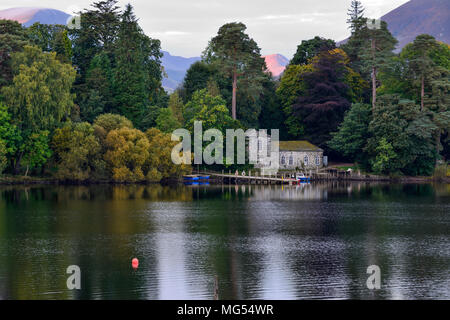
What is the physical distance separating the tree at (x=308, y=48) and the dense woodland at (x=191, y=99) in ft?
0.67

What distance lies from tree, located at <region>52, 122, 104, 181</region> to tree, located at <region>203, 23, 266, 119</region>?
25706 millimetres

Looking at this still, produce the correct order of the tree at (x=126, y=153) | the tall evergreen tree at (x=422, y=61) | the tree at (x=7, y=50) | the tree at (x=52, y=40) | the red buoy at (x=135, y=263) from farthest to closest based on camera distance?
the tree at (x=52, y=40)
the tall evergreen tree at (x=422, y=61)
the tree at (x=126, y=153)
the tree at (x=7, y=50)
the red buoy at (x=135, y=263)

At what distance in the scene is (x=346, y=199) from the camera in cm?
7212

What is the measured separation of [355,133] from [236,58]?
22.9 meters

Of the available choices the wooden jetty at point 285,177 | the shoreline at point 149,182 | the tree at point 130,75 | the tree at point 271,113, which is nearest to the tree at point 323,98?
the tree at point 271,113

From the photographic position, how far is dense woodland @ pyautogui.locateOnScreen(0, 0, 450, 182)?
278 feet

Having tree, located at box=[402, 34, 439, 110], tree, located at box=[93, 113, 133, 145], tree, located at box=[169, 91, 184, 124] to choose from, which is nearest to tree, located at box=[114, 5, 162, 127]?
tree, located at box=[169, 91, 184, 124]

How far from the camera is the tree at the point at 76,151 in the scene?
278ft

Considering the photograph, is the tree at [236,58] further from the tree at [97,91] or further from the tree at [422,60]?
the tree at [422,60]

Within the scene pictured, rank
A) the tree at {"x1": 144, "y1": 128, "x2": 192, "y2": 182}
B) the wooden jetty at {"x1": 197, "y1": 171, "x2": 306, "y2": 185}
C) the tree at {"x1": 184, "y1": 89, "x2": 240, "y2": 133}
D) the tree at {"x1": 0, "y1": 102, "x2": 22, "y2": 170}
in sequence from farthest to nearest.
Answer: the wooden jetty at {"x1": 197, "y1": 171, "x2": 306, "y2": 185}
the tree at {"x1": 184, "y1": 89, "x2": 240, "y2": 133}
the tree at {"x1": 144, "y1": 128, "x2": 192, "y2": 182}
the tree at {"x1": 0, "y1": 102, "x2": 22, "y2": 170}

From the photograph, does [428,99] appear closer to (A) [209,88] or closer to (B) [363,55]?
(B) [363,55]

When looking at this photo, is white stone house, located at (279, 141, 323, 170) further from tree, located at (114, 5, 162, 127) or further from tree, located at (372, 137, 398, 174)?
tree, located at (114, 5, 162, 127)

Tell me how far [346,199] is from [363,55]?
38296 mm

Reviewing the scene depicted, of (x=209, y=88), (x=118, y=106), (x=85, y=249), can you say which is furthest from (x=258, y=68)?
(x=85, y=249)
